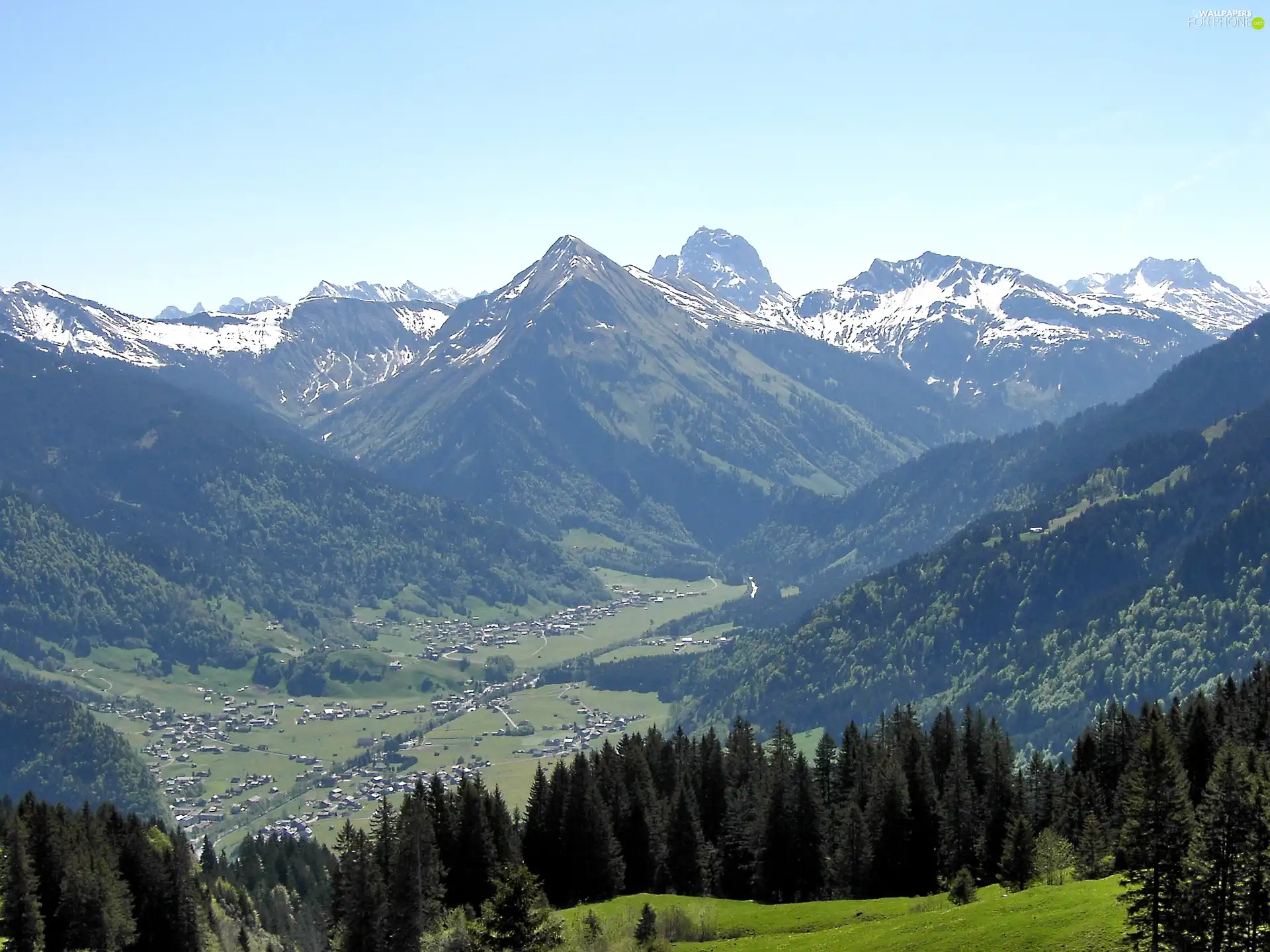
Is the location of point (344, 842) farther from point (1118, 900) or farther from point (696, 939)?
point (1118, 900)

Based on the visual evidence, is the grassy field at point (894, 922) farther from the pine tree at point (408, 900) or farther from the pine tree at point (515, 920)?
the pine tree at point (515, 920)

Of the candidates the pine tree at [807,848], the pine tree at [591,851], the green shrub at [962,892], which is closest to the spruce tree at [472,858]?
the pine tree at [591,851]

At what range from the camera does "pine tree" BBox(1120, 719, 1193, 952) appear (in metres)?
55.9

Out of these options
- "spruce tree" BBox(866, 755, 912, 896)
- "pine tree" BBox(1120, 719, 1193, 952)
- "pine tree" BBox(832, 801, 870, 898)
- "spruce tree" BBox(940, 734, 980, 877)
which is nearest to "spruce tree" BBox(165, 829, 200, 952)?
"pine tree" BBox(832, 801, 870, 898)

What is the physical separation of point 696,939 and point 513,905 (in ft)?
80.3

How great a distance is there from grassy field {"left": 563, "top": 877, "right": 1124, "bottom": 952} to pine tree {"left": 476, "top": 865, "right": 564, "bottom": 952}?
40.8 feet

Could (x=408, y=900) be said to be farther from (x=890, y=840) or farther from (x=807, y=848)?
(x=890, y=840)

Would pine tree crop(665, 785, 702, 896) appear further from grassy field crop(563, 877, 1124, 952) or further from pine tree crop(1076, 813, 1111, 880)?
pine tree crop(1076, 813, 1111, 880)

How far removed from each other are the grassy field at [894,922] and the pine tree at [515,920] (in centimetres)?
1242

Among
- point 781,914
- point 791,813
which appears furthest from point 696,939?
point 791,813

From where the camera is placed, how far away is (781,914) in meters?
91.2

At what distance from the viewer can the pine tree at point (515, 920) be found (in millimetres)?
70500

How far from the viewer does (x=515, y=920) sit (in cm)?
7050

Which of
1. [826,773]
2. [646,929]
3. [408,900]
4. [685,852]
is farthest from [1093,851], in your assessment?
[408,900]
